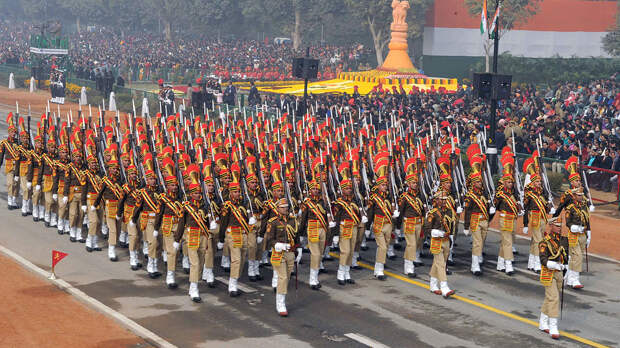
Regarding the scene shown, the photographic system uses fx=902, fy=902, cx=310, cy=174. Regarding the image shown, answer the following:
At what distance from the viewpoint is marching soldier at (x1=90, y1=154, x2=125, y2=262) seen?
18203mm

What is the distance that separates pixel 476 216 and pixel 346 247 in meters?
2.81

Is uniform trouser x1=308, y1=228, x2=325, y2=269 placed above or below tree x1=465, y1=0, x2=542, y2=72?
below

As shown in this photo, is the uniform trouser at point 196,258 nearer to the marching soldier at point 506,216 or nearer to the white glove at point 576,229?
the marching soldier at point 506,216

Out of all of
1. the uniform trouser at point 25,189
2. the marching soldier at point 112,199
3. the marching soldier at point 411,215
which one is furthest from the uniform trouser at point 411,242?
the uniform trouser at point 25,189

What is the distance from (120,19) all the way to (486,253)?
299 feet

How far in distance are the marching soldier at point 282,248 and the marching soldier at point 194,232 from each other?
137 cm

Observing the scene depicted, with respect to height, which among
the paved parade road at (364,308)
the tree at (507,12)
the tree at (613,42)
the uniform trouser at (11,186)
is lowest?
the paved parade road at (364,308)

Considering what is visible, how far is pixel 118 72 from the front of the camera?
6200cm

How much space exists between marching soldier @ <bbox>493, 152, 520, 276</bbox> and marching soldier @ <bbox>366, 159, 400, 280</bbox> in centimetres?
210

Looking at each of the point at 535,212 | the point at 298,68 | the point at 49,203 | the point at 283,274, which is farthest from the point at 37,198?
the point at 535,212

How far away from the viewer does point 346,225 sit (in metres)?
16.9

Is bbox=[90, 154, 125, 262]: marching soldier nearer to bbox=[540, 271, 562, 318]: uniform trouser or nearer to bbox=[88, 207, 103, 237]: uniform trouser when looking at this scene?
bbox=[88, 207, 103, 237]: uniform trouser

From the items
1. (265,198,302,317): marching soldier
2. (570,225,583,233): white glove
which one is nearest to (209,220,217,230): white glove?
(265,198,302,317): marching soldier

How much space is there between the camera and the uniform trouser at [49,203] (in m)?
21.1
